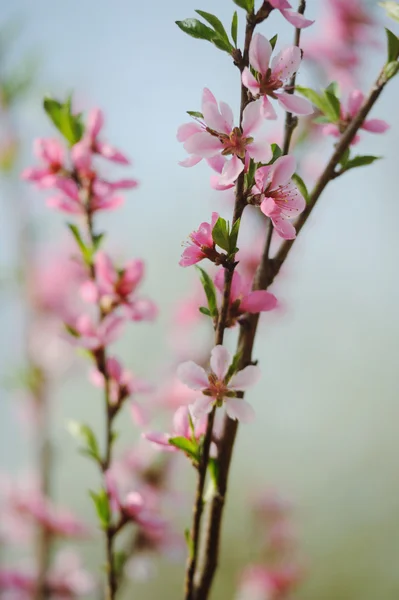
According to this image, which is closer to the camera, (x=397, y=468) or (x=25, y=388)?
(x=25, y=388)

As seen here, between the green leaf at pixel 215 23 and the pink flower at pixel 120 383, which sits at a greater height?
the green leaf at pixel 215 23

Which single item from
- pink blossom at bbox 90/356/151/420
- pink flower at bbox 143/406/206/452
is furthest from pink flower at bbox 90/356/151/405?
pink flower at bbox 143/406/206/452

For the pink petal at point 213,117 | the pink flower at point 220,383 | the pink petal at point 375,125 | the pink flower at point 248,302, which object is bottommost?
the pink flower at point 220,383

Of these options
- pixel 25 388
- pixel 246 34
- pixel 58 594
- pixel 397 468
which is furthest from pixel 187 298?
pixel 397 468

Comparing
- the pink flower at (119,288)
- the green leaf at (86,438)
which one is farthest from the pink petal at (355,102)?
the green leaf at (86,438)

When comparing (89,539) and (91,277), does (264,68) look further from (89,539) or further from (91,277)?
(89,539)

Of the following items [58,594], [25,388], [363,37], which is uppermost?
[363,37]

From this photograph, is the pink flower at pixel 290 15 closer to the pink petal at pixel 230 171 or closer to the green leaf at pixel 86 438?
the pink petal at pixel 230 171
